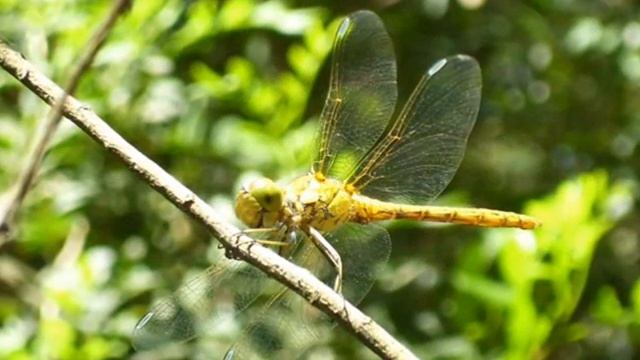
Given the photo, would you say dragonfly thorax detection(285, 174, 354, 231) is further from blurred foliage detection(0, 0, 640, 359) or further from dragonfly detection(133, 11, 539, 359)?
blurred foliage detection(0, 0, 640, 359)

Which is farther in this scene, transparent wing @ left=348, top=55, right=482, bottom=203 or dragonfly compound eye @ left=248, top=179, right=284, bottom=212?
transparent wing @ left=348, top=55, right=482, bottom=203

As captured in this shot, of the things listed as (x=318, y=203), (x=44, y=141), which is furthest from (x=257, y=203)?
(x=44, y=141)

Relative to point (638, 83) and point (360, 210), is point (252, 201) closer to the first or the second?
point (360, 210)

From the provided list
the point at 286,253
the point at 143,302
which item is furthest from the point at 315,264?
the point at 143,302

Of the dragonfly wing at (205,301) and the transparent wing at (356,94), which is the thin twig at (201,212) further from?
the transparent wing at (356,94)

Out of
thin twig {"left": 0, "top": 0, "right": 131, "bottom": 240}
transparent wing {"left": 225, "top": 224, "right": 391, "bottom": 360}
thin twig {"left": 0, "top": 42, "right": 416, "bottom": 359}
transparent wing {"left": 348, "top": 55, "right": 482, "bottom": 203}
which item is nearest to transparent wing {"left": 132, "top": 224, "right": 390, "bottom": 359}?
transparent wing {"left": 225, "top": 224, "right": 391, "bottom": 360}

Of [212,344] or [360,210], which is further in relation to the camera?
[212,344]

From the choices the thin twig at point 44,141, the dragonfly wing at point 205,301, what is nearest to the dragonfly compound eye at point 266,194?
the dragonfly wing at point 205,301
